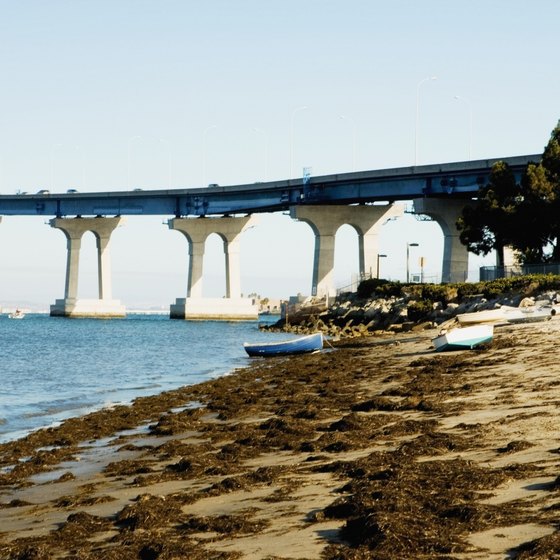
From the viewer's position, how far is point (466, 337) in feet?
135

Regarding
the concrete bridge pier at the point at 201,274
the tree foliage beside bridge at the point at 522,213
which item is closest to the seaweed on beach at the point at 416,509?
the tree foliage beside bridge at the point at 522,213

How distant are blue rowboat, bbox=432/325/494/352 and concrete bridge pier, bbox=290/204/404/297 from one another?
284ft

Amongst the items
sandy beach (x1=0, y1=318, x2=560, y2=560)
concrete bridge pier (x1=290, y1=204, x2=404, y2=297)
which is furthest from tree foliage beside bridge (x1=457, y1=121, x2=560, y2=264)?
sandy beach (x1=0, y1=318, x2=560, y2=560)

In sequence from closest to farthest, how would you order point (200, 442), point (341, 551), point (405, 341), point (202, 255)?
point (341, 551)
point (200, 442)
point (405, 341)
point (202, 255)

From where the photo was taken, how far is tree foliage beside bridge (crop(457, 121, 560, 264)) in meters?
88.3

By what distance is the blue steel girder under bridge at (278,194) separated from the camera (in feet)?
362

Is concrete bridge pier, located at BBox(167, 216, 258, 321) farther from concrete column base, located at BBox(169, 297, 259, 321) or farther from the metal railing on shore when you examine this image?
the metal railing on shore

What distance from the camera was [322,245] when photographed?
431 ft

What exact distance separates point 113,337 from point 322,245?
118ft

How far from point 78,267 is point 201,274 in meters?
20.7

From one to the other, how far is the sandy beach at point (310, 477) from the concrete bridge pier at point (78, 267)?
134 metres

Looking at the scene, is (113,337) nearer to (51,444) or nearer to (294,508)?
(51,444)

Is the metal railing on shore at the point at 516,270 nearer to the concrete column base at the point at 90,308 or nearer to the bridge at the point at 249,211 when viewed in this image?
the bridge at the point at 249,211

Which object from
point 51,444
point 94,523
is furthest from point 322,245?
point 94,523
